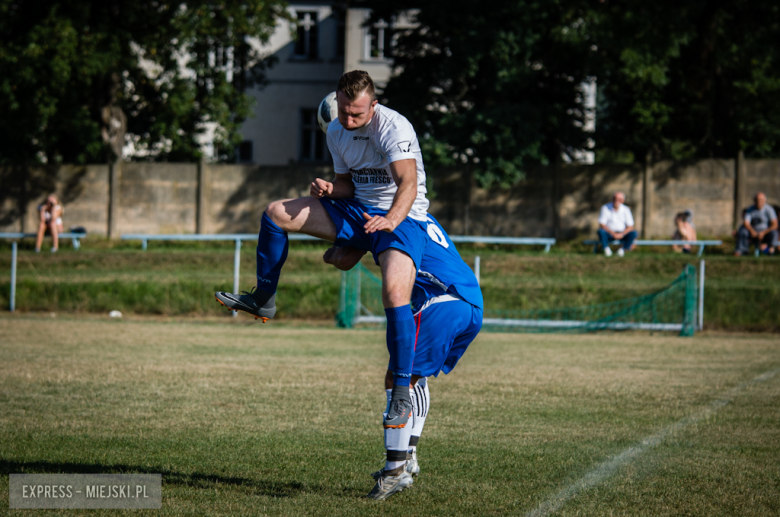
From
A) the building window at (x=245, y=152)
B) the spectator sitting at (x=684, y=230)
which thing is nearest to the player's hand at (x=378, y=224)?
the spectator sitting at (x=684, y=230)

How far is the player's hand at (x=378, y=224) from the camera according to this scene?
15.3 ft

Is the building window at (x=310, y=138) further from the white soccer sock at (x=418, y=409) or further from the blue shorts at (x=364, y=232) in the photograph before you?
the white soccer sock at (x=418, y=409)

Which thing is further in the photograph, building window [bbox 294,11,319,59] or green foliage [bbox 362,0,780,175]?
building window [bbox 294,11,319,59]

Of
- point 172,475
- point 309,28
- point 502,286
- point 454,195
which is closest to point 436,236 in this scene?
point 172,475

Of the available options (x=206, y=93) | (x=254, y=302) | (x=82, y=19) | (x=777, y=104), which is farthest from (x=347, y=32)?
Result: (x=254, y=302)

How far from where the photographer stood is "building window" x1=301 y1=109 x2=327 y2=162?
42625 mm

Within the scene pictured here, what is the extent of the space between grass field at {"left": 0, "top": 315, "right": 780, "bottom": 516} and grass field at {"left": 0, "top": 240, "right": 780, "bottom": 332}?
4831 millimetres

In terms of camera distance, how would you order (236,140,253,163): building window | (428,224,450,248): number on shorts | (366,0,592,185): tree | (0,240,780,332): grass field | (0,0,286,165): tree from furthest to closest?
(236,140,253,163): building window → (366,0,592,185): tree → (0,0,286,165): tree → (0,240,780,332): grass field → (428,224,450,248): number on shorts

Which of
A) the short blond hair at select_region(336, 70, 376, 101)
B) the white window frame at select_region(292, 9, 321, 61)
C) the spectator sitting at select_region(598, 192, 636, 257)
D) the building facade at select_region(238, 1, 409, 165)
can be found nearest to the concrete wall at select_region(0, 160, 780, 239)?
the spectator sitting at select_region(598, 192, 636, 257)

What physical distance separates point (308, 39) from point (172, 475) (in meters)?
40.0

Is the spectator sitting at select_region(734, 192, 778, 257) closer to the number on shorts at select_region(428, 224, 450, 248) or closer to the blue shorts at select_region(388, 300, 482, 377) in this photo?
the number on shorts at select_region(428, 224, 450, 248)

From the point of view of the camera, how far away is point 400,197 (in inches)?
191

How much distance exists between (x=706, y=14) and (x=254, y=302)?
24.4 m

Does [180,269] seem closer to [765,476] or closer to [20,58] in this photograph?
[20,58]
